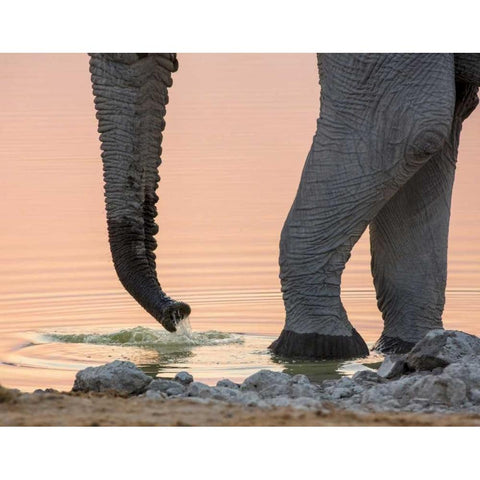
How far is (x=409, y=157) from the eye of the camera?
7.86 m

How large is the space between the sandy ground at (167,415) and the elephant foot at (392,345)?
2.41 m

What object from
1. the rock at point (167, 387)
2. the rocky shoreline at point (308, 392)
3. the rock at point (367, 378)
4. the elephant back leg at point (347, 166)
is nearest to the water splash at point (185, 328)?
the elephant back leg at point (347, 166)

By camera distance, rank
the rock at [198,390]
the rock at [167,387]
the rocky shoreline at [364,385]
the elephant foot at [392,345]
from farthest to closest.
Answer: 1. the elephant foot at [392,345]
2. the rock at [167,387]
3. the rock at [198,390]
4. the rocky shoreline at [364,385]

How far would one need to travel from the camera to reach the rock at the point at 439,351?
708cm

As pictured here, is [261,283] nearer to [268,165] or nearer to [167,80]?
[167,80]

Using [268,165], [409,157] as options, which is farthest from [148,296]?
[268,165]

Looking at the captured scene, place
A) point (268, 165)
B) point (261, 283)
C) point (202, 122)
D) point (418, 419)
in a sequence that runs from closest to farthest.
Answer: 1. point (418, 419)
2. point (261, 283)
3. point (268, 165)
4. point (202, 122)

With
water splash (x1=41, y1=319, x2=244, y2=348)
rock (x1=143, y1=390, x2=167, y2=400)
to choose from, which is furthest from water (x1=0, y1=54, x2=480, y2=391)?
rock (x1=143, y1=390, x2=167, y2=400)

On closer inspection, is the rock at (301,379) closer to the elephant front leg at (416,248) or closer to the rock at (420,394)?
the rock at (420,394)

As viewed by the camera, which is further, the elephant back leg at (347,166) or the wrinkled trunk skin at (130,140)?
the elephant back leg at (347,166)

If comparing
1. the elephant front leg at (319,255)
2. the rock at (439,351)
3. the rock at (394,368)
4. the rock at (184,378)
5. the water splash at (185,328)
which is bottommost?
the rock at (184,378)

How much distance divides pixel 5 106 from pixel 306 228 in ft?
31.5

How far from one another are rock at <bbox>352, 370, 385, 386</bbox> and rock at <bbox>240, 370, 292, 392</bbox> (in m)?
0.32

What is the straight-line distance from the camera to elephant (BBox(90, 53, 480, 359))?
7684 millimetres
